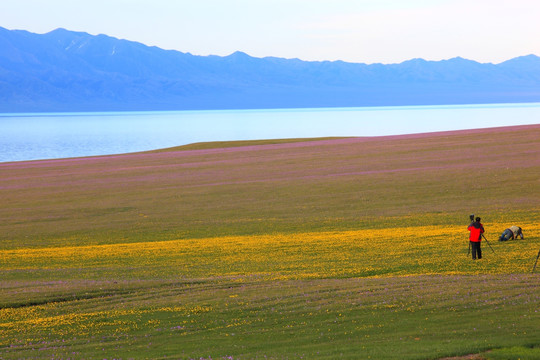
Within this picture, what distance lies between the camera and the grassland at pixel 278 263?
17078 millimetres

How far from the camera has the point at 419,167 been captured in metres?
65.4

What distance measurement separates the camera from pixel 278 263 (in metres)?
29.4

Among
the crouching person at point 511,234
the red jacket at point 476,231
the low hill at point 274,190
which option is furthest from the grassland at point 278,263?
the red jacket at point 476,231

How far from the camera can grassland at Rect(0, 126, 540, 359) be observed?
56.0 feet

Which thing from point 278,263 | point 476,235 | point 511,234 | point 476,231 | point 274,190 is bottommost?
point 278,263

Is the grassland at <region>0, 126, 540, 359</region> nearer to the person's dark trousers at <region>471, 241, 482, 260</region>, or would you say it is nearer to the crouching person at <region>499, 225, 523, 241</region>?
the person's dark trousers at <region>471, 241, 482, 260</region>

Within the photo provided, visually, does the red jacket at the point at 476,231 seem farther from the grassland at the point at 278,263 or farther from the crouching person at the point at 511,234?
the crouching person at the point at 511,234

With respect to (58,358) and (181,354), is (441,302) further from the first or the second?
(58,358)

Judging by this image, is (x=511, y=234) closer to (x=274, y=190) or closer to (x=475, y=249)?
(x=475, y=249)

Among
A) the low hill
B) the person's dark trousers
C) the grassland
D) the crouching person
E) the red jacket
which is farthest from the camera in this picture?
the low hill

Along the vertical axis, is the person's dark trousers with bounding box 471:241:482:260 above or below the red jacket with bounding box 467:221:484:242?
below

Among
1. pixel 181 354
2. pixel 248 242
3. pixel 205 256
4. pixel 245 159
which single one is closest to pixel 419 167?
pixel 245 159

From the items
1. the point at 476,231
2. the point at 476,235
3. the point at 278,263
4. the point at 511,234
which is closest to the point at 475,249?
the point at 476,235

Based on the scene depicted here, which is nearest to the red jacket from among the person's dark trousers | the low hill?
the person's dark trousers
